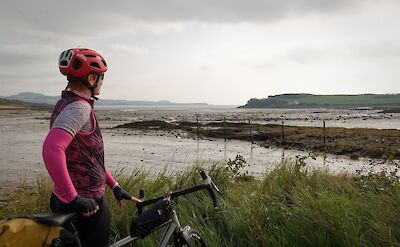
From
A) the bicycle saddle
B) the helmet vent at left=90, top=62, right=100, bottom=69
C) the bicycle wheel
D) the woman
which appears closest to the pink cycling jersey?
the woman

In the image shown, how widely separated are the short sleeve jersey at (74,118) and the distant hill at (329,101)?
148m

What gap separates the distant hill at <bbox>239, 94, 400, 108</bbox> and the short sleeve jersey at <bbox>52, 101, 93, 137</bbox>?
485ft

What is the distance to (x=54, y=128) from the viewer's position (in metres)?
2.47

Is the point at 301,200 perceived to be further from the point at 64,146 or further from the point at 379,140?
the point at 379,140

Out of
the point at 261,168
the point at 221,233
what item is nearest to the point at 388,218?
the point at 221,233

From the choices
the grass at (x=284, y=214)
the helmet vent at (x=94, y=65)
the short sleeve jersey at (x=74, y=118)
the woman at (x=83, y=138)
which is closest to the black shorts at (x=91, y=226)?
the woman at (x=83, y=138)

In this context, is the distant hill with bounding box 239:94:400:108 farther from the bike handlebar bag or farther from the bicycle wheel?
the bike handlebar bag

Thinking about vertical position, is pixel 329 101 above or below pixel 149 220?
below

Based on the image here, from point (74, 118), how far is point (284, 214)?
300 cm

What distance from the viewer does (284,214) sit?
4.55m

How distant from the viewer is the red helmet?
270cm

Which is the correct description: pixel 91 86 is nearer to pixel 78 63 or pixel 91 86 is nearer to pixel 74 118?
pixel 78 63

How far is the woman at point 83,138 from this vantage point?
2.51m

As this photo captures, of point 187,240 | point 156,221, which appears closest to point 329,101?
point 187,240
